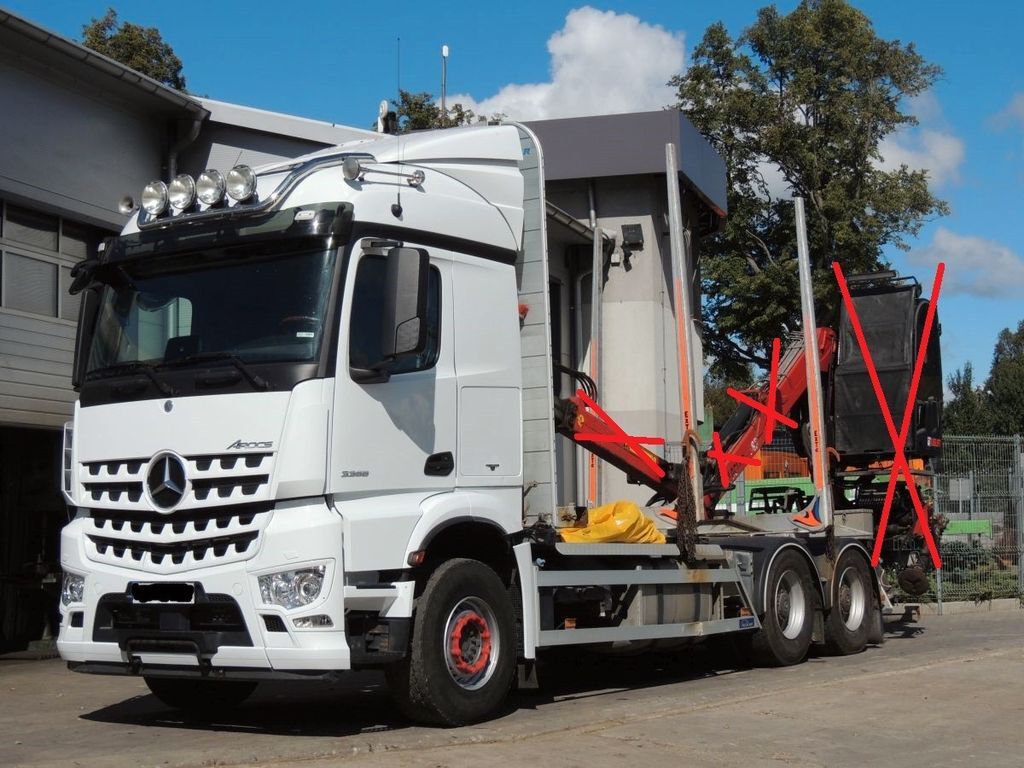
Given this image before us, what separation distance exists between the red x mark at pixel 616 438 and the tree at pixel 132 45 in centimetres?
2553

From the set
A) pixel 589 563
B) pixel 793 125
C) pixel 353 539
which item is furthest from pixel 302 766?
pixel 793 125

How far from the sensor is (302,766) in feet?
22.2

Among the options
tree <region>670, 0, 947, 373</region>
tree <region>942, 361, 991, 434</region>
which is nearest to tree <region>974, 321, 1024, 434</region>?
tree <region>942, 361, 991, 434</region>

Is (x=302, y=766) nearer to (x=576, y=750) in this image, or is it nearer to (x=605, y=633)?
(x=576, y=750)

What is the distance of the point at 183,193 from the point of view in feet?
27.0

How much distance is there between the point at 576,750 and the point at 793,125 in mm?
29012

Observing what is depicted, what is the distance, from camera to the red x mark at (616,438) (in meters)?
10.2

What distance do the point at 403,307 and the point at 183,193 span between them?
1.78 meters

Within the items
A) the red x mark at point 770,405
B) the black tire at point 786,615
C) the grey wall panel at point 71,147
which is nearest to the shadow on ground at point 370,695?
the black tire at point 786,615

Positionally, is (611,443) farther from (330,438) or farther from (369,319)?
(330,438)

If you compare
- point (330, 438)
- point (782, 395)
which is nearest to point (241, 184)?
point (330, 438)

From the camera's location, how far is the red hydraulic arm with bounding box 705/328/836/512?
1388 centimetres

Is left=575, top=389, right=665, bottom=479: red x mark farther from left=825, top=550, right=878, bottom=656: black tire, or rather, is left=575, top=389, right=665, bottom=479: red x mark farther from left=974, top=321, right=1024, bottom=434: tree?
left=974, top=321, right=1024, bottom=434: tree

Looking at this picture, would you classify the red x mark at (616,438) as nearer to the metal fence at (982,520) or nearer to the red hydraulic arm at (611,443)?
the red hydraulic arm at (611,443)
